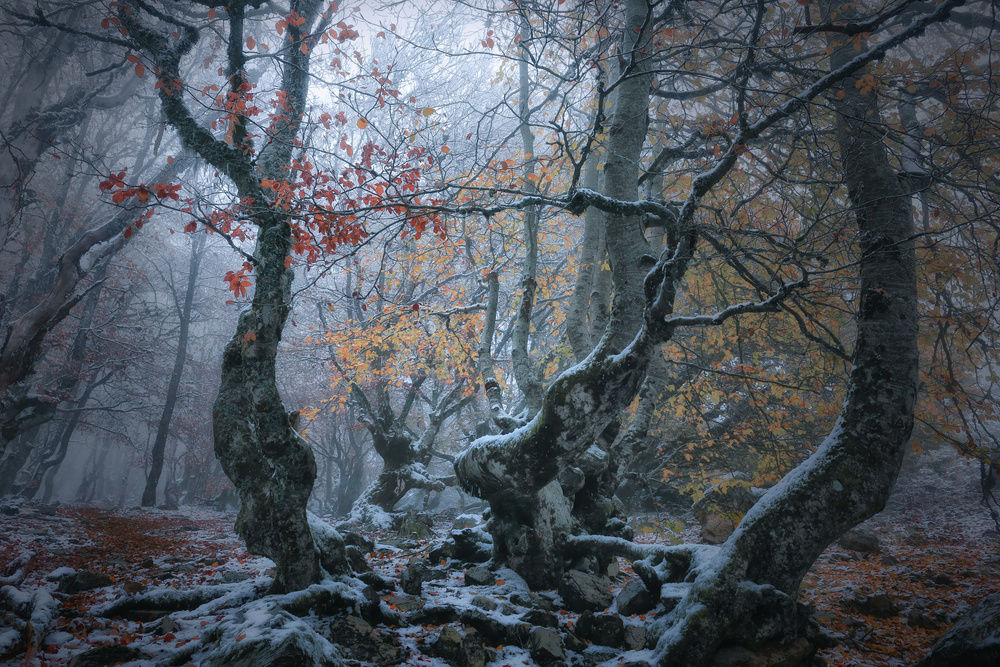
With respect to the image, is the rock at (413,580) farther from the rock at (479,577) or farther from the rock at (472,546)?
the rock at (472,546)

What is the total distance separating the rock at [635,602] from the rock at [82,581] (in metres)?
6.45

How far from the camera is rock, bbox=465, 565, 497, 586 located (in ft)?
19.4

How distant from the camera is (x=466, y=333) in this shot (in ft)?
42.1

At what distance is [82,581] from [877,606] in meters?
10.1

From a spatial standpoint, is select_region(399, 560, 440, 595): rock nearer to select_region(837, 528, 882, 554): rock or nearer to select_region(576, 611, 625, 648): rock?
select_region(576, 611, 625, 648): rock

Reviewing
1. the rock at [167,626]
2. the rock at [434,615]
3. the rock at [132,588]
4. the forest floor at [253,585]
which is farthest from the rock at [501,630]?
the rock at [132,588]

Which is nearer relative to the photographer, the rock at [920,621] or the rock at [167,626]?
the rock at [167,626]

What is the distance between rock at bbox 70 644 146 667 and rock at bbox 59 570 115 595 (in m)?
2.37

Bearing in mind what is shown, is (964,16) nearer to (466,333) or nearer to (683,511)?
(466,333)

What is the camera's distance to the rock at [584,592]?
208 inches

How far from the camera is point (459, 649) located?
13.4 feet

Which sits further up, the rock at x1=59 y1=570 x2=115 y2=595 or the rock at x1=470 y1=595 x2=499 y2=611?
the rock at x1=470 y1=595 x2=499 y2=611

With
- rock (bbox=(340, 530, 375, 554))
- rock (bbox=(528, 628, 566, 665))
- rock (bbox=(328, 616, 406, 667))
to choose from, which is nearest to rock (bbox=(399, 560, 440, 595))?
rock (bbox=(328, 616, 406, 667))

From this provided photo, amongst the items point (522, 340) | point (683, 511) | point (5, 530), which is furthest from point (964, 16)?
point (5, 530)
